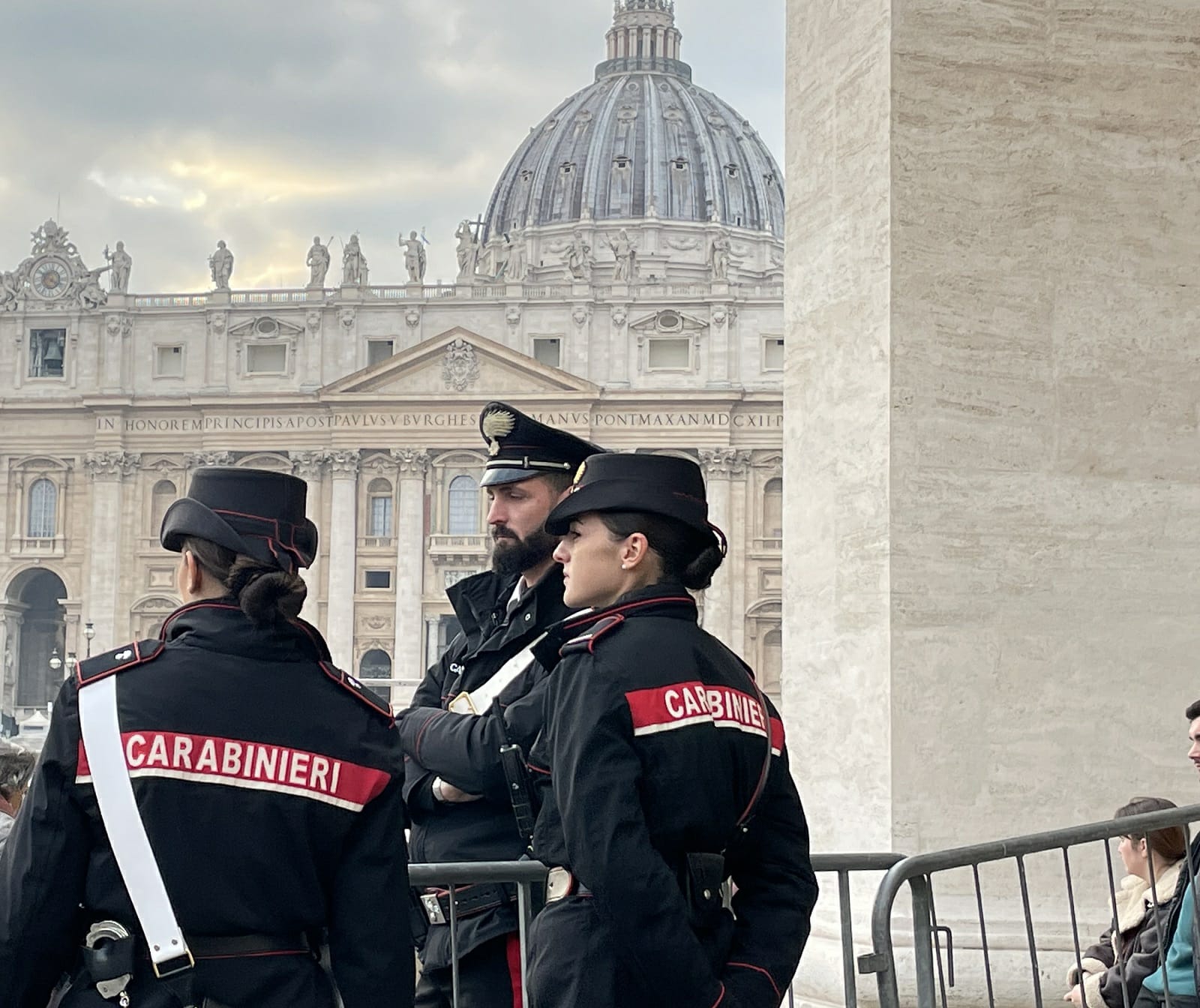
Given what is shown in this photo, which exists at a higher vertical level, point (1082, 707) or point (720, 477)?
point (720, 477)

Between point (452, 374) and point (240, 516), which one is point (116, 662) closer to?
point (240, 516)

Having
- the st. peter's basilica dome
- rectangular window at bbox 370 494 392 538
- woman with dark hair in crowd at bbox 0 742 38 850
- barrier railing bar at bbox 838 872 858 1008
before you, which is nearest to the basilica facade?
rectangular window at bbox 370 494 392 538

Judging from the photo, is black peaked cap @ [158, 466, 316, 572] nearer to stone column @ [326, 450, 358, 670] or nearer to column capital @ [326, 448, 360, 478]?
stone column @ [326, 450, 358, 670]

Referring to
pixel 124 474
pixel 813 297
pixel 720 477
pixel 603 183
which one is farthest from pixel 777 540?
pixel 813 297

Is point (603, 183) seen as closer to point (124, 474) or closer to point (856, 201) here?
point (124, 474)

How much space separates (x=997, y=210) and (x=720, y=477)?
4939 centimetres

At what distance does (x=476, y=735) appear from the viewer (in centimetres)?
275

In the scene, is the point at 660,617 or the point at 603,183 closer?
the point at 660,617

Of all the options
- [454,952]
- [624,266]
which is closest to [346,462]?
[624,266]

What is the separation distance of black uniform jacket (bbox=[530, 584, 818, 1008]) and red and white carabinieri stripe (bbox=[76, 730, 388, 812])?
0.27 m

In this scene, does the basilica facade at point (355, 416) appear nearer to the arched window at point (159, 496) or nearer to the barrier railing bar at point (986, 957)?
the arched window at point (159, 496)

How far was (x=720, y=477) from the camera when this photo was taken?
176 ft

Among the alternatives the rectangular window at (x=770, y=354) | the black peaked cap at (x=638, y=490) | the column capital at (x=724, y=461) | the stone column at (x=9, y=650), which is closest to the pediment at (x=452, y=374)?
the column capital at (x=724, y=461)

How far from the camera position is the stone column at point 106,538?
176 ft
